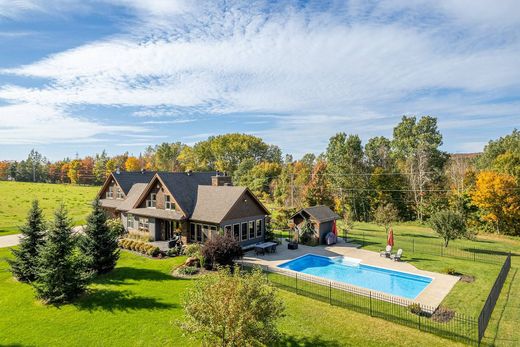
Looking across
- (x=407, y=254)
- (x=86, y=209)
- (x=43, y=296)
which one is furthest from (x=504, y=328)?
(x=86, y=209)

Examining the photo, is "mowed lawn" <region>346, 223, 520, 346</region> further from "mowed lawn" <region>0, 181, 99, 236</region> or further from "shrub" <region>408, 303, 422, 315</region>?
"mowed lawn" <region>0, 181, 99, 236</region>

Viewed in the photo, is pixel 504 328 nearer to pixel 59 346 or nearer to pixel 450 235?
pixel 450 235

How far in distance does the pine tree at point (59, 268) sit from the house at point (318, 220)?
21.1m

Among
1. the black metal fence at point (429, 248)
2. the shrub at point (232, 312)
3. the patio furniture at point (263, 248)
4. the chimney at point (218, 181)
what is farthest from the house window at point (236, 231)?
the shrub at point (232, 312)

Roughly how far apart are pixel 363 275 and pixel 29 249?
24.3 m

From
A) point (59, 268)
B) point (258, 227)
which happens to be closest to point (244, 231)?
point (258, 227)

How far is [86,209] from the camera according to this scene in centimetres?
5916

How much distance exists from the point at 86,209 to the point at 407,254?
182 feet

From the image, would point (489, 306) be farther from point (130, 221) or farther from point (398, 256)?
point (130, 221)

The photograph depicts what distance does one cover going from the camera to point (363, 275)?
2452 cm

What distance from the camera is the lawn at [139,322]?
1411cm

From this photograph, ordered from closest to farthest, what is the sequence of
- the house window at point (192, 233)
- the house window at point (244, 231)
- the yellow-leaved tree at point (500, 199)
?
the house window at point (192, 233), the house window at point (244, 231), the yellow-leaved tree at point (500, 199)

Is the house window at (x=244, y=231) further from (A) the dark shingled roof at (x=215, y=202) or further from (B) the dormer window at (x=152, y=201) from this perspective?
(B) the dormer window at (x=152, y=201)

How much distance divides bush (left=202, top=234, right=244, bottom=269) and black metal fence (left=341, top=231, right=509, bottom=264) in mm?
16106
